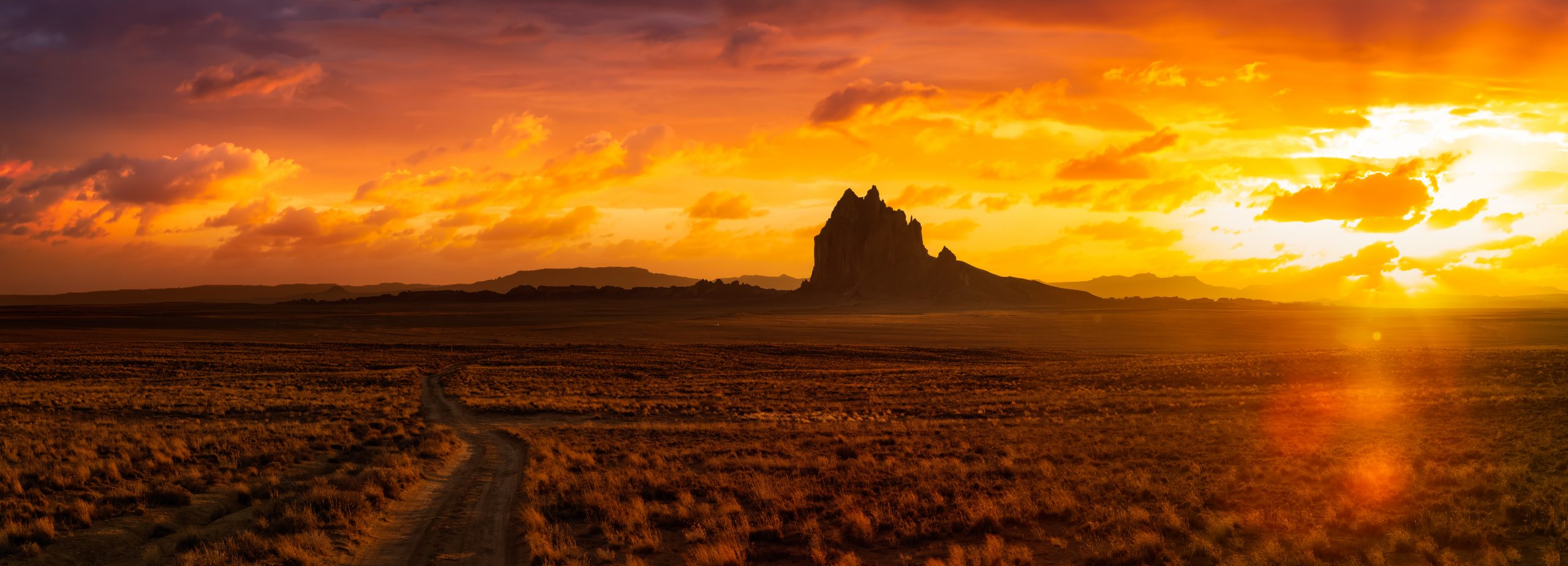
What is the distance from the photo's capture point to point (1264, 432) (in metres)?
21.1

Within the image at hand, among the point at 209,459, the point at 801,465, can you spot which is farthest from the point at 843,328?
the point at 209,459

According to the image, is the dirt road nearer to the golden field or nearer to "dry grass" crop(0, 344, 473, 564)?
the golden field

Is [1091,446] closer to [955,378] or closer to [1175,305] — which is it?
[955,378]

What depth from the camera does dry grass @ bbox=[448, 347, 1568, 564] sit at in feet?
35.8

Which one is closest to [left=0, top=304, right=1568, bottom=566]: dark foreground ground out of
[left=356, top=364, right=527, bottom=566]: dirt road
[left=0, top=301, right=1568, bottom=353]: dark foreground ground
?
[left=356, top=364, right=527, bottom=566]: dirt road

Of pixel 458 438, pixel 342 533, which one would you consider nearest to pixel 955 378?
pixel 458 438

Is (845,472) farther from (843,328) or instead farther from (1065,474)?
(843,328)

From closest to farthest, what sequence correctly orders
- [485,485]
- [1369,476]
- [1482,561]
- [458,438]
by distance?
[1482,561], [1369,476], [485,485], [458,438]

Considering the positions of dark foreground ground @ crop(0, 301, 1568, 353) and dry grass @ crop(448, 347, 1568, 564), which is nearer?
dry grass @ crop(448, 347, 1568, 564)

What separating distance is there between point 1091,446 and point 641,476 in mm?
10552

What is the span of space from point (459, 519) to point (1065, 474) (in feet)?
35.2

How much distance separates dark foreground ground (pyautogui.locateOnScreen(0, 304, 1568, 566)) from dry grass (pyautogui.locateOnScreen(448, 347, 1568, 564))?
0.29ft

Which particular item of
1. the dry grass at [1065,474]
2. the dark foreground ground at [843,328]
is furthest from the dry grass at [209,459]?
the dark foreground ground at [843,328]

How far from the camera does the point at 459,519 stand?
12836mm
